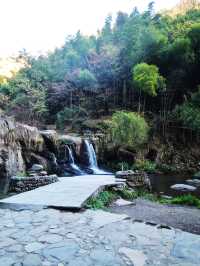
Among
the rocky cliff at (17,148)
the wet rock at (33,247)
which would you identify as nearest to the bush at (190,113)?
the rocky cliff at (17,148)

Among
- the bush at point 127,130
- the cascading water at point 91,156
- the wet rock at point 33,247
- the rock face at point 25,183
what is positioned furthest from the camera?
the bush at point 127,130

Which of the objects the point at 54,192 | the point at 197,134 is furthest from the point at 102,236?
the point at 197,134

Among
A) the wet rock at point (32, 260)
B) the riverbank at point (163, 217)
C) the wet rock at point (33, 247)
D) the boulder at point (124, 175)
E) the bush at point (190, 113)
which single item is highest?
the bush at point (190, 113)

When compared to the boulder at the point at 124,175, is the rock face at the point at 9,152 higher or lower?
higher

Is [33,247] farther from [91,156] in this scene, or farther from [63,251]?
[91,156]

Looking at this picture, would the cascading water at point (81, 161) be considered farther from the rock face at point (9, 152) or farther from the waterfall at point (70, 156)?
the rock face at point (9, 152)

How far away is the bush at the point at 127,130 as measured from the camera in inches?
635

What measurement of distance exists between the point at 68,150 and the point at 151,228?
11.9 metres

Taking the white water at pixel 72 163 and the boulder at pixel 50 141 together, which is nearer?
the white water at pixel 72 163

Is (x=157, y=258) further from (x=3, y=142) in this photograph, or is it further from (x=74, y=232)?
(x=3, y=142)

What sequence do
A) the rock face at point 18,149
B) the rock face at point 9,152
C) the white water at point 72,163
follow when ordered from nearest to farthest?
the rock face at point 9,152
the rock face at point 18,149
the white water at point 72,163

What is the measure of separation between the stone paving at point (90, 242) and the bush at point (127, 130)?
12.1 meters

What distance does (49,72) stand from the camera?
2930cm

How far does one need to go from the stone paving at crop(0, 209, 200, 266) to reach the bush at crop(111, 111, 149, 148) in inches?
475
